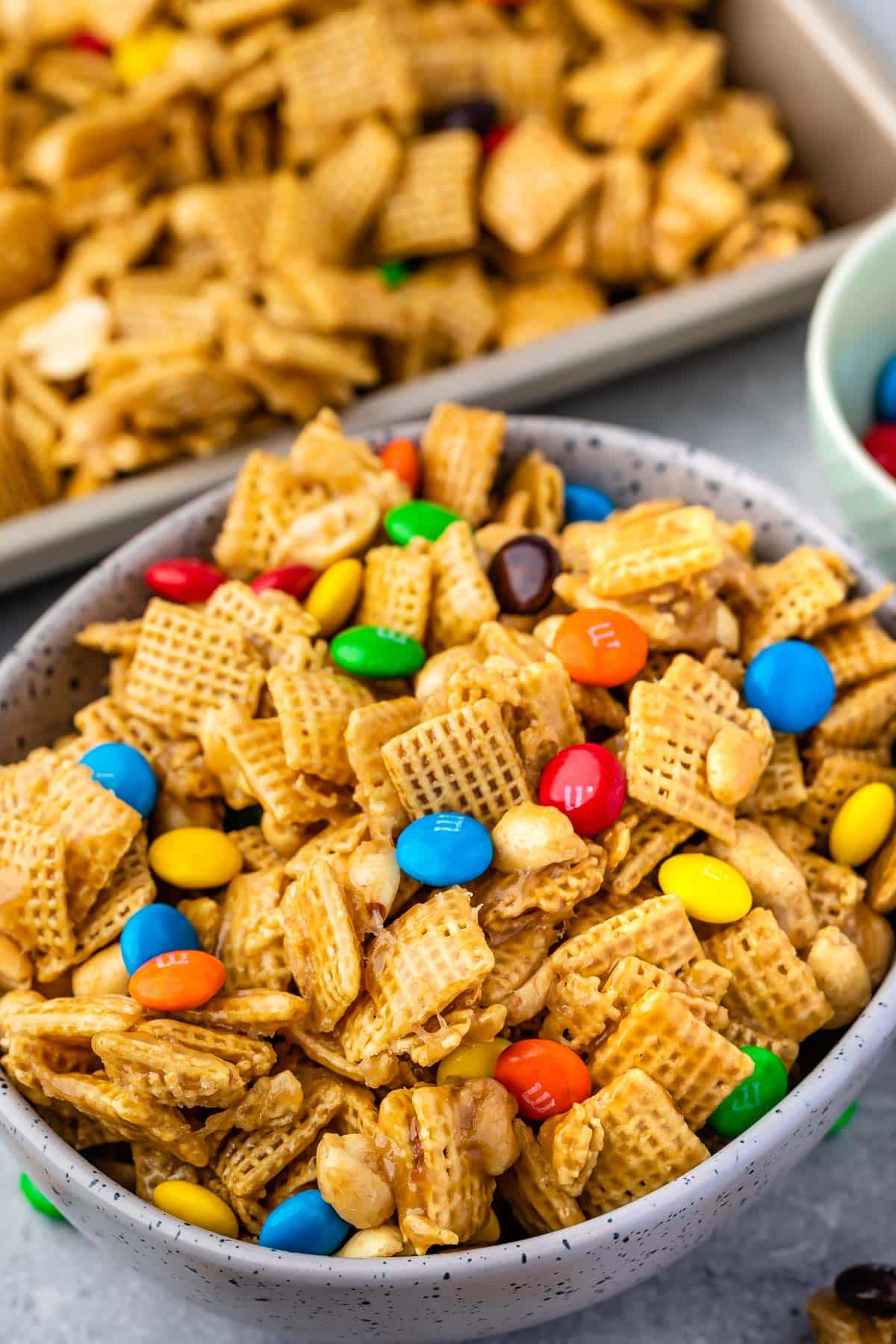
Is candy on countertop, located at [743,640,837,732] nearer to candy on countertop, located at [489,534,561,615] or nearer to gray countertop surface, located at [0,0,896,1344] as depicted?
candy on countertop, located at [489,534,561,615]

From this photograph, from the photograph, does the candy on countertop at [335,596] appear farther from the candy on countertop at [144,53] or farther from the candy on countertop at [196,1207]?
the candy on countertop at [144,53]

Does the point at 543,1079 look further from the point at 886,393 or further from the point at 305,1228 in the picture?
the point at 886,393

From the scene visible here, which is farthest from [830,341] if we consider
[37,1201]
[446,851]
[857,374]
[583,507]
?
[37,1201]

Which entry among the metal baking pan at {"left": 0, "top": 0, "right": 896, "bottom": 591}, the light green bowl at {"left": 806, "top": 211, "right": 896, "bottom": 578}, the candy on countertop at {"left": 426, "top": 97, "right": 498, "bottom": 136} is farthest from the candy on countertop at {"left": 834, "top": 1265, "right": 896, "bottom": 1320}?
the candy on countertop at {"left": 426, "top": 97, "right": 498, "bottom": 136}

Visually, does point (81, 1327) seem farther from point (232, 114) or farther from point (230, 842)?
point (232, 114)

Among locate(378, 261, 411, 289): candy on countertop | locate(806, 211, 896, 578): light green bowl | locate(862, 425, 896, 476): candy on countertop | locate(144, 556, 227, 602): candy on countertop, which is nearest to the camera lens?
locate(144, 556, 227, 602): candy on countertop
